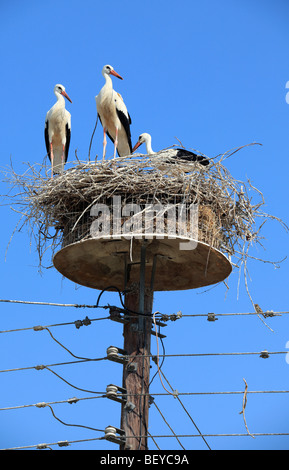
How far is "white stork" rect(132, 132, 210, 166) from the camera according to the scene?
1028 cm

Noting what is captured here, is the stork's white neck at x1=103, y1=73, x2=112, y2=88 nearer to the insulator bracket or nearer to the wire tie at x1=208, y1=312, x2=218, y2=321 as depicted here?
the wire tie at x1=208, y1=312, x2=218, y2=321

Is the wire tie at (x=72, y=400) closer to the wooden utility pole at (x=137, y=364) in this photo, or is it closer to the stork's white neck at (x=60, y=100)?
the wooden utility pole at (x=137, y=364)

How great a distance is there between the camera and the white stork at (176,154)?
1028 cm

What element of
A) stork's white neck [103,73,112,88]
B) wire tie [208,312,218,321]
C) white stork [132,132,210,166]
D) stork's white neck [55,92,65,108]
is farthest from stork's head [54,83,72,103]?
wire tie [208,312,218,321]

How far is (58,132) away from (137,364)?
19.3ft

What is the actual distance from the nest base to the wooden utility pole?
20 centimetres

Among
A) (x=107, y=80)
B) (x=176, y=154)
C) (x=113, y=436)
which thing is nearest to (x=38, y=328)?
(x=113, y=436)

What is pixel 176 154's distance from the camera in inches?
454

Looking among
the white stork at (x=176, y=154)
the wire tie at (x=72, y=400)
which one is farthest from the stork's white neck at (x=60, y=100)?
the wire tie at (x=72, y=400)

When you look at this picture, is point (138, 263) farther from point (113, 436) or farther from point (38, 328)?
point (113, 436)

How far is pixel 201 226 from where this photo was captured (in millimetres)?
9727

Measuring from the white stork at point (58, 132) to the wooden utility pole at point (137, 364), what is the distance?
487 cm

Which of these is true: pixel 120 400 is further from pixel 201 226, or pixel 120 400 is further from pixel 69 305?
pixel 201 226
